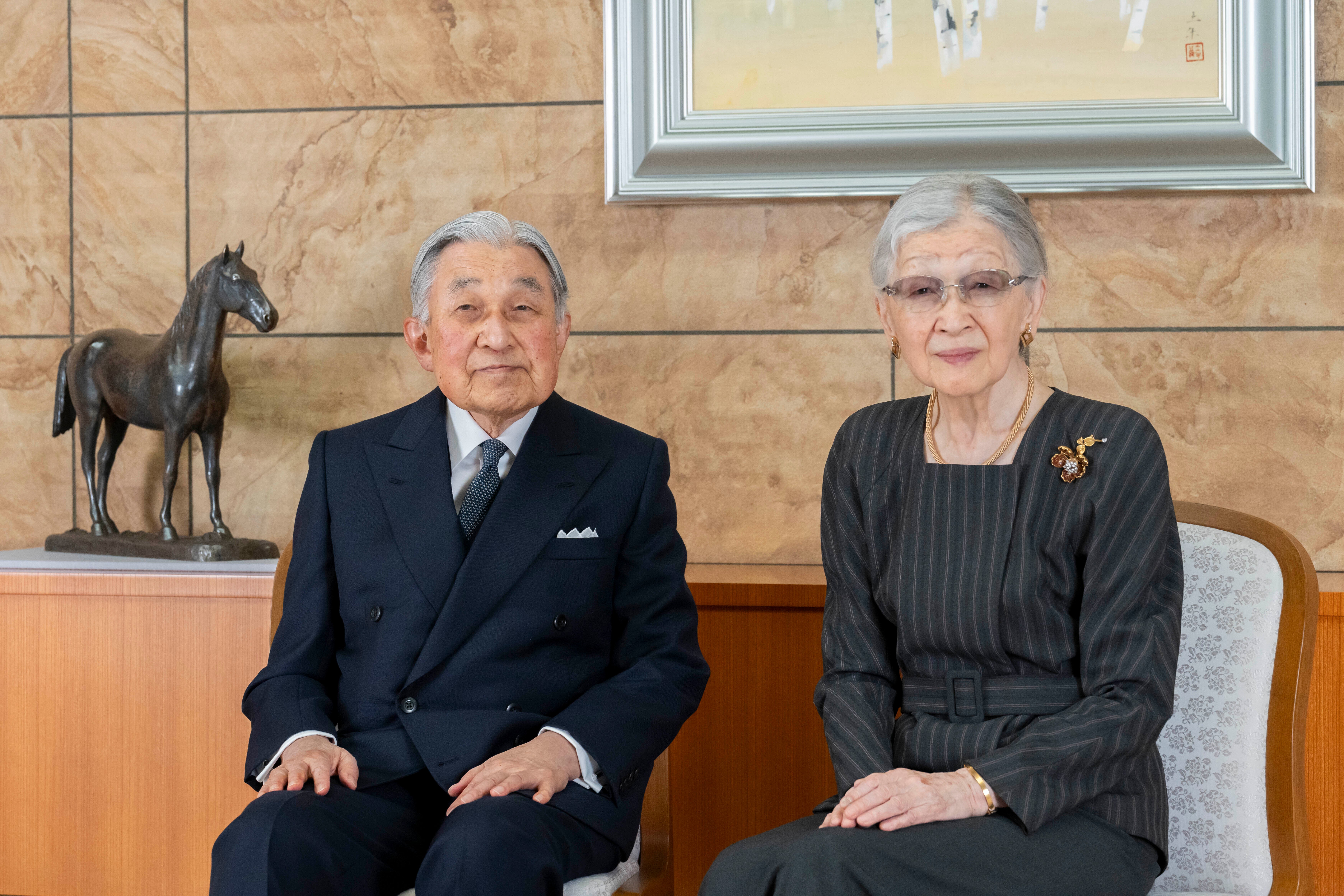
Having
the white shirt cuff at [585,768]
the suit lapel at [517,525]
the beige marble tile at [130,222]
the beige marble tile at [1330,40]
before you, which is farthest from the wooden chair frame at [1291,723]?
the beige marble tile at [130,222]

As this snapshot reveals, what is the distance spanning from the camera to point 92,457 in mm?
2990

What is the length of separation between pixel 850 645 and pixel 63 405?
89.9 inches

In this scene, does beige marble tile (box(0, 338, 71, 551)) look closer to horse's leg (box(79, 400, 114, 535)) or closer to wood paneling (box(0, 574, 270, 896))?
horse's leg (box(79, 400, 114, 535))

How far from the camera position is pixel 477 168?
3.06 meters

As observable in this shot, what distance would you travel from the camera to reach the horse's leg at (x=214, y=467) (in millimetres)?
2871

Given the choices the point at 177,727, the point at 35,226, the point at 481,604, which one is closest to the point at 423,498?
the point at 481,604

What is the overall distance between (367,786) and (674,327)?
5.24ft

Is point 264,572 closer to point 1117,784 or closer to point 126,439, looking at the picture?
point 126,439

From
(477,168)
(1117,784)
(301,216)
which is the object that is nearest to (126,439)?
(301,216)

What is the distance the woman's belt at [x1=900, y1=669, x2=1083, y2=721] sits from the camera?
68.0 inches

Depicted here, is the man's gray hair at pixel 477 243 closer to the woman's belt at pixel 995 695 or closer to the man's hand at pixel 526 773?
the man's hand at pixel 526 773

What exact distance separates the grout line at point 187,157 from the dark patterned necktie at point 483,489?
1.50 meters

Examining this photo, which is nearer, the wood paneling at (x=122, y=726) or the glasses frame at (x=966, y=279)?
the glasses frame at (x=966, y=279)

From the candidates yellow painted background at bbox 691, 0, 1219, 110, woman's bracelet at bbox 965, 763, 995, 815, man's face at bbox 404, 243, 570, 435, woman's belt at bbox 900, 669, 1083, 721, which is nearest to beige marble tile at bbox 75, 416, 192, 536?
man's face at bbox 404, 243, 570, 435
